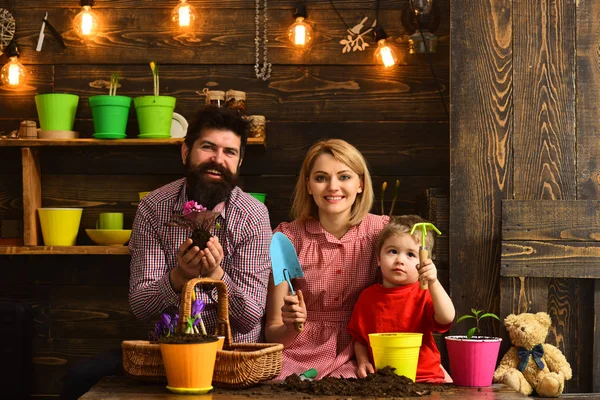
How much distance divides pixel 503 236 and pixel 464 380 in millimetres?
859

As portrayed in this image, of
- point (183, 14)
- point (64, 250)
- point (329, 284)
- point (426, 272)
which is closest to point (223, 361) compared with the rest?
point (426, 272)

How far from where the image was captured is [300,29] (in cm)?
343

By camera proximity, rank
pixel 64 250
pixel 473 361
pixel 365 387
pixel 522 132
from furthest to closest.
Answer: pixel 64 250 → pixel 522 132 → pixel 473 361 → pixel 365 387

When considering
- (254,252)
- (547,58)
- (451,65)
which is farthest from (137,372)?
(547,58)

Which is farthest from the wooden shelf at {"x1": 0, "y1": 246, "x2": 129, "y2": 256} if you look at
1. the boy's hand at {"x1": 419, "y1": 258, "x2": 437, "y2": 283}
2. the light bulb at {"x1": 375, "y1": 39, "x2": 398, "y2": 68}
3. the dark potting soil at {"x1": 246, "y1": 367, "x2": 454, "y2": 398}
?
the boy's hand at {"x1": 419, "y1": 258, "x2": 437, "y2": 283}

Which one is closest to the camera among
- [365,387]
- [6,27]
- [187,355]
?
[187,355]

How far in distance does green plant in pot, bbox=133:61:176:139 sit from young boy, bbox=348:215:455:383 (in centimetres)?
123

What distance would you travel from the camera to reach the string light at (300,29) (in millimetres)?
3424

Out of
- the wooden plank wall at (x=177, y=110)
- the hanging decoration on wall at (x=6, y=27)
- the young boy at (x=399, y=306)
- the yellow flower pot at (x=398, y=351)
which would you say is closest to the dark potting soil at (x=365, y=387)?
the yellow flower pot at (x=398, y=351)

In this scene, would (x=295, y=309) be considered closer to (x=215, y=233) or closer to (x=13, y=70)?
(x=215, y=233)

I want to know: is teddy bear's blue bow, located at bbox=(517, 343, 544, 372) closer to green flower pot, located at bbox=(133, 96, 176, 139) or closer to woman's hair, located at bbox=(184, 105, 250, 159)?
woman's hair, located at bbox=(184, 105, 250, 159)

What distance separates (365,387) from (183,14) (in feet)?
6.89

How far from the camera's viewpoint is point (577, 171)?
2.82 m

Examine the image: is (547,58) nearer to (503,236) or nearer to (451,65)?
(451,65)
